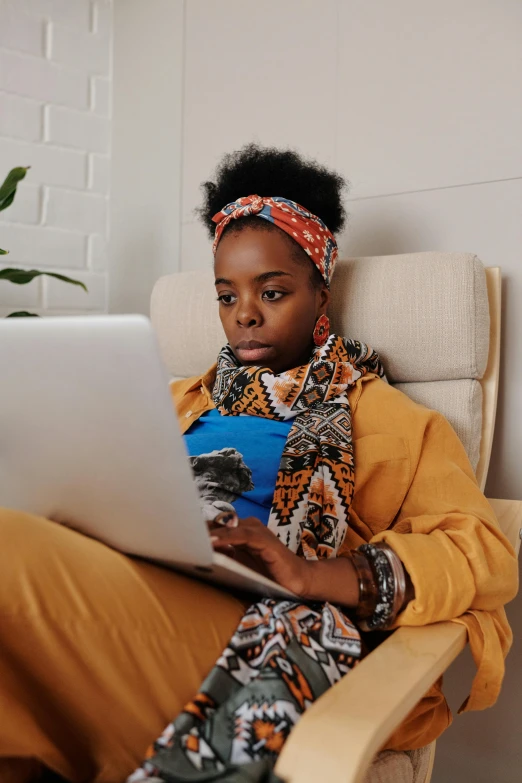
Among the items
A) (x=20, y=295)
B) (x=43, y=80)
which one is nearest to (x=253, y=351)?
(x=20, y=295)

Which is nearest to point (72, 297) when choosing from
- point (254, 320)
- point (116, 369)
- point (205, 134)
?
point (205, 134)

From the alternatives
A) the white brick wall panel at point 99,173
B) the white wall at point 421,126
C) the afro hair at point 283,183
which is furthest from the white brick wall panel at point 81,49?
the afro hair at point 283,183

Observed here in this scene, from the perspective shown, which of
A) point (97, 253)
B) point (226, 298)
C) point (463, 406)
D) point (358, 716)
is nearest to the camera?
point (358, 716)

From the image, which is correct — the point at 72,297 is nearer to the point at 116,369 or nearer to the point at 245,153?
the point at 245,153

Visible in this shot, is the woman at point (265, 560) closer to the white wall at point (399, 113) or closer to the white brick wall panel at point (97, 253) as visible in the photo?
the white wall at point (399, 113)

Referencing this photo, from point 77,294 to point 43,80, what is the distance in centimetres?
63

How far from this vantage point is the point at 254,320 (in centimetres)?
141

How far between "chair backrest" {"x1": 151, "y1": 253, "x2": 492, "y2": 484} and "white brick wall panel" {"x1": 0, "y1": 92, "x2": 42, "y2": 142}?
122 centimetres

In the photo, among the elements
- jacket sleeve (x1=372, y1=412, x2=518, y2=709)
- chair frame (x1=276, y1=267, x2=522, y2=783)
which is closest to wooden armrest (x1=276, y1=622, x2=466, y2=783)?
chair frame (x1=276, y1=267, x2=522, y2=783)

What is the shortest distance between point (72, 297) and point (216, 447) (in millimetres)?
1289

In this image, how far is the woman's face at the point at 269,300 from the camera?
1404 millimetres

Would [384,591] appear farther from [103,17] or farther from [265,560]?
[103,17]

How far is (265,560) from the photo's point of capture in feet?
2.97

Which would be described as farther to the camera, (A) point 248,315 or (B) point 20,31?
(B) point 20,31
